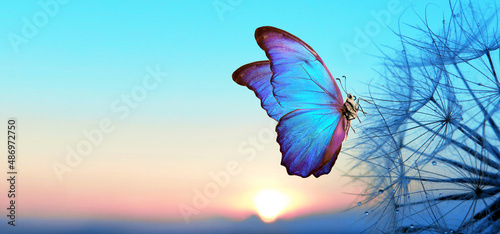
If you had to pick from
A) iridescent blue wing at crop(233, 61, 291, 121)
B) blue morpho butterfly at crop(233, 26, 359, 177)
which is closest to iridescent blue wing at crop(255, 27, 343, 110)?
blue morpho butterfly at crop(233, 26, 359, 177)

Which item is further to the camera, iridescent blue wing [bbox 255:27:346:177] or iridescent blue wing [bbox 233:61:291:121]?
iridescent blue wing [bbox 233:61:291:121]

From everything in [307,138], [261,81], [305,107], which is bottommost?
[307,138]

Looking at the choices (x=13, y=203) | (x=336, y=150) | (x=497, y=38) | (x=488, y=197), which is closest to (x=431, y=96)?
(x=497, y=38)

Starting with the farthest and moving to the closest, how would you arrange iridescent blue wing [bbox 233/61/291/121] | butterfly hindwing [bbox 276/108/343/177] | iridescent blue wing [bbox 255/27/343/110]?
iridescent blue wing [bbox 233/61/291/121] < iridescent blue wing [bbox 255/27/343/110] < butterfly hindwing [bbox 276/108/343/177]

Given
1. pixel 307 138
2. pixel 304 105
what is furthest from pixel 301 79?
pixel 307 138

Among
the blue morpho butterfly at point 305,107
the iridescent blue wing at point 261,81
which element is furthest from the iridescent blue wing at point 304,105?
the iridescent blue wing at point 261,81

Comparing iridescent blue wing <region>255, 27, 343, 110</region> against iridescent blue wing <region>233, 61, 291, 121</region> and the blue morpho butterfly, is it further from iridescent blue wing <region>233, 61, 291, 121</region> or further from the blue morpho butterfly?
iridescent blue wing <region>233, 61, 291, 121</region>

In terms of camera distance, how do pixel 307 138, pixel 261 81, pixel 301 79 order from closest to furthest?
pixel 307 138 < pixel 301 79 < pixel 261 81

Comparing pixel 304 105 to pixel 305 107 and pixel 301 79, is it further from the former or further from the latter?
pixel 301 79
